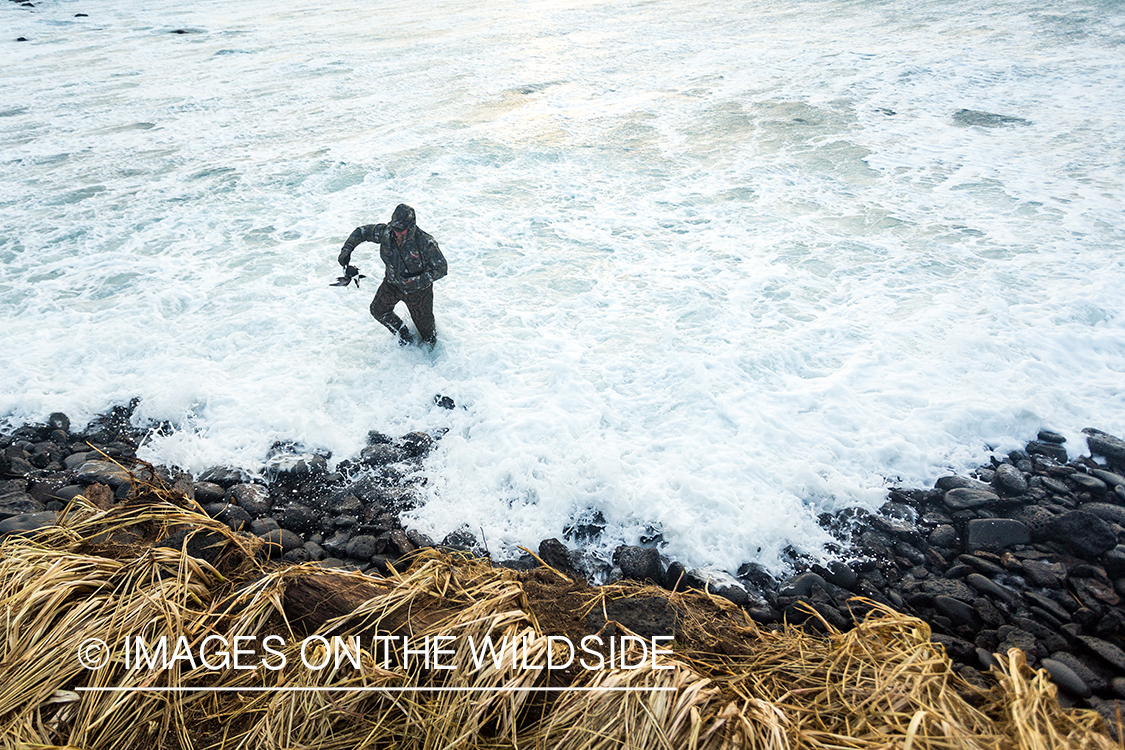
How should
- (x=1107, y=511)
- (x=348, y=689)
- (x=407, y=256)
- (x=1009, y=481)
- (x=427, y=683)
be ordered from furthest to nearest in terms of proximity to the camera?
(x=407, y=256) → (x=1009, y=481) → (x=1107, y=511) → (x=427, y=683) → (x=348, y=689)

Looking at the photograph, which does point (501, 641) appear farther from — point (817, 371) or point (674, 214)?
point (674, 214)

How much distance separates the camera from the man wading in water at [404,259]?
6.04 m

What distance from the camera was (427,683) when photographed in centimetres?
279

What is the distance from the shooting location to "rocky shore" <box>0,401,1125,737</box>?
3.96 meters

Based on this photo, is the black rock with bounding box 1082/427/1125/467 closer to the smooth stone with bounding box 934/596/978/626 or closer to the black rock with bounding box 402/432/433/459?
the smooth stone with bounding box 934/596/978/626

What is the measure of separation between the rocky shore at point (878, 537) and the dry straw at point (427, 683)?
26.1 inches

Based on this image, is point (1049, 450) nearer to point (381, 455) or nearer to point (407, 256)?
point (381, 455)

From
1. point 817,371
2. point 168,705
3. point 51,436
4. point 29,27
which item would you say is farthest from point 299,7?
point 168,705

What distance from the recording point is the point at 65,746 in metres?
2.46

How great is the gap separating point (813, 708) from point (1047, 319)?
673 cm

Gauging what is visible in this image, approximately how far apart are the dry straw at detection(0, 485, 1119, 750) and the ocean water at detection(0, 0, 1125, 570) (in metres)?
1.86

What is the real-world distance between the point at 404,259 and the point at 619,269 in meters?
3.72

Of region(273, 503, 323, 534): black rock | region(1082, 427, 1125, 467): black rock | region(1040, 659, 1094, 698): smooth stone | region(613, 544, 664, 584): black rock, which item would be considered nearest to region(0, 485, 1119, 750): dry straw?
region(1040, 659, 1094, 698): smooth stone

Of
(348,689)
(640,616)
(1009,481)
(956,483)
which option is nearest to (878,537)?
(956,483)
